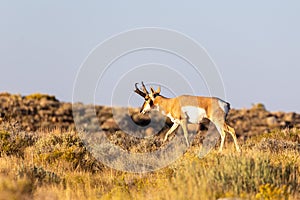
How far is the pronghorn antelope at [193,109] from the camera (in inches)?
720

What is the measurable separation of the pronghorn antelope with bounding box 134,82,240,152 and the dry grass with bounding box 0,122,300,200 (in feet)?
10.5

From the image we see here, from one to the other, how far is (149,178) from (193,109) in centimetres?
525

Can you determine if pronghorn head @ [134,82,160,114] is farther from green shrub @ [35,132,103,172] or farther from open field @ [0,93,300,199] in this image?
green shrub @ [35,132,103,172]

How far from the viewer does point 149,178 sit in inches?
535

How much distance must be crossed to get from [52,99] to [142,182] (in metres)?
51.7

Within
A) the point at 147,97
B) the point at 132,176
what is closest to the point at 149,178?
the point at 132,176

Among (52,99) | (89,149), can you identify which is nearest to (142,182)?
(89,149)

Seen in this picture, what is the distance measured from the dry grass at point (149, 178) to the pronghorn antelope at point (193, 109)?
320 cm

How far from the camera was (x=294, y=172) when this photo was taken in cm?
1219

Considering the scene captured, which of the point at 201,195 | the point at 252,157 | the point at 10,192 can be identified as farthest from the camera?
the point at 252,157

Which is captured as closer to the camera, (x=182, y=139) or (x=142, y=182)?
(x=142, y=182)

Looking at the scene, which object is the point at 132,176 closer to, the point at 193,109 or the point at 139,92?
the point at 193,109

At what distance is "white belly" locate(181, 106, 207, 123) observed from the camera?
18.3m

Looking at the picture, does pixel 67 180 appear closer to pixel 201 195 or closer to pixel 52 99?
pixel 201 195
